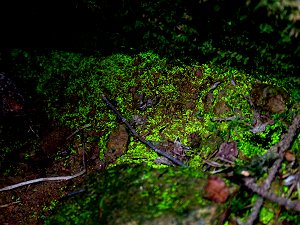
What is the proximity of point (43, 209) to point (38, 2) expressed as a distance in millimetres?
2082

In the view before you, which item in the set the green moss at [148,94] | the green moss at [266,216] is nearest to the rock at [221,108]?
the green moss at [148,94]

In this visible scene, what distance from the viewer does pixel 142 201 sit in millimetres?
2092

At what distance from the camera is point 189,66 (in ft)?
9.93

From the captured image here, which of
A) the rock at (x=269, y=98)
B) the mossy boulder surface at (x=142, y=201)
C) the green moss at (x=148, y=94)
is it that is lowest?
the mossy boulder surface at (x=142, y=201)

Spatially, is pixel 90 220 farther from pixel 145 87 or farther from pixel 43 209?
pixel 145 87

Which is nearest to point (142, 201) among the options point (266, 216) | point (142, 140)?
point (142, 140)

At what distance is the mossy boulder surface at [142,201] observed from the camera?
2.00 m

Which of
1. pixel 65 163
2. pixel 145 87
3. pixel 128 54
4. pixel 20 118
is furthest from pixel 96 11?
pixel 65 163

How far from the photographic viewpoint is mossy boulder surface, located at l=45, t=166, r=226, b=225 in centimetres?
200

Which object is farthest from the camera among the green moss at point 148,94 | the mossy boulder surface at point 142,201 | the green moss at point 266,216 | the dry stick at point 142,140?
the green moss at point 148,94

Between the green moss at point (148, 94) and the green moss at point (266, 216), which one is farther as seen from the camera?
A: the green moss at point (148, 94)

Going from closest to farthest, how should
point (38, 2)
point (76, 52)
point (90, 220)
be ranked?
point (90, 220), point (38, 2), point (76, 52)

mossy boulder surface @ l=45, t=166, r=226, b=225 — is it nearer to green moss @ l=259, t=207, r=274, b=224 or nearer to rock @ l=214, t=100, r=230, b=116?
green moss @ l=259, t=207, r=274, b=224

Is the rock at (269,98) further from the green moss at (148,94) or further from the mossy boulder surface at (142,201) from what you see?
the mossy boulder surface at (142,201)
